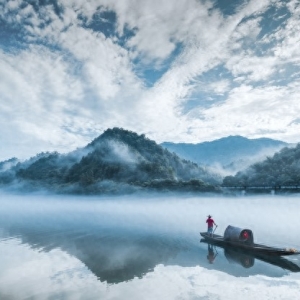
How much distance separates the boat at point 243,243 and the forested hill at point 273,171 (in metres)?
101

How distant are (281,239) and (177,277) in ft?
68.0

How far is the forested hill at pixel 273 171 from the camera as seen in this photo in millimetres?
127250

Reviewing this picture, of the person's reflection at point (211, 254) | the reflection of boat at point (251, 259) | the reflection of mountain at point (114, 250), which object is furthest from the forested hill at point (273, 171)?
the reflection of boat at point (251, 259)

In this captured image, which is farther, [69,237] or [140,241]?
[69,237]

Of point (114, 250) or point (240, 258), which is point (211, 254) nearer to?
point (240, 258)

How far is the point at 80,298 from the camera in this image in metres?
17.0

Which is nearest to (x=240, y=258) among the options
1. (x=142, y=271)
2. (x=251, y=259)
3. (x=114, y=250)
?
(x=251, y=259)

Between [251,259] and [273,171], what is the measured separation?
130 m

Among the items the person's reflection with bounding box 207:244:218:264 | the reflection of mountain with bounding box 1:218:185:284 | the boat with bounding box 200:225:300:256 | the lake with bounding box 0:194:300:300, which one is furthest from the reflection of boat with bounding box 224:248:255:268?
the reflection of mountain with bounding box 1:218:185:284

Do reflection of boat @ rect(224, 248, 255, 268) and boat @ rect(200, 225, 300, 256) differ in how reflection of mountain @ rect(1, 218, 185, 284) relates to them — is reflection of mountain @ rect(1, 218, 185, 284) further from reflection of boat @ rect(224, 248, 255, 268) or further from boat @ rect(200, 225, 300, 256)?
reflection of boat @ rect(224, 248, 255, 268)

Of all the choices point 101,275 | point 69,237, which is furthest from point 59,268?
point 69,237

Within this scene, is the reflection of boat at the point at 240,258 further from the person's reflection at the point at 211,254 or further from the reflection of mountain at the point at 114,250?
the reflection of mountain at the point at 114,250

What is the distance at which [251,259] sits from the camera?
83.7 ft

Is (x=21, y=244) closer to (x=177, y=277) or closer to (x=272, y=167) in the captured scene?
(x=177, y=277)
